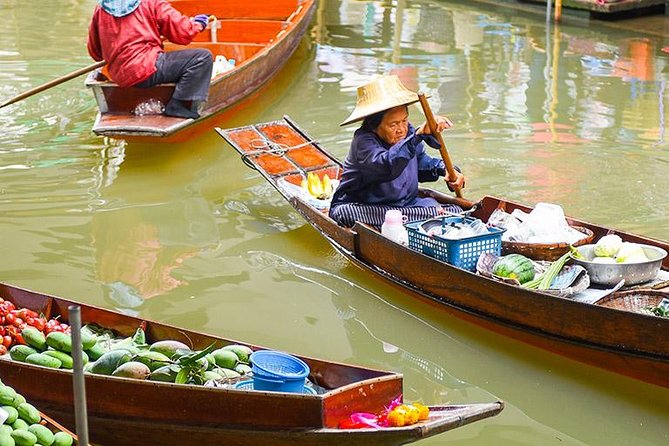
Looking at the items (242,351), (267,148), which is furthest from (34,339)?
(267,148)

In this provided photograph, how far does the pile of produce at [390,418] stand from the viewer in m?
3.87

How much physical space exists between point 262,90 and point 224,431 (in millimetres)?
6400

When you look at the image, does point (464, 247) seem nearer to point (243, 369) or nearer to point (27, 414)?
point (243, 369)

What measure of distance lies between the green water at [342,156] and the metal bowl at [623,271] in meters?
0.45

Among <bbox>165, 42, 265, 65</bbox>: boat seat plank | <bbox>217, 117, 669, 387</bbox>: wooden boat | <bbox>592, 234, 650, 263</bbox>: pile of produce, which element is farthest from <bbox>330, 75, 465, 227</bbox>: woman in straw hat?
<bbox>165, 42, 265, 65</bbox>: boat seat plank

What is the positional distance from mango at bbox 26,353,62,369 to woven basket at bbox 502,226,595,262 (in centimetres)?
248

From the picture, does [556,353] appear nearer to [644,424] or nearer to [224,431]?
[644,424]

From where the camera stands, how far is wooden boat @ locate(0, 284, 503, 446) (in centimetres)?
388

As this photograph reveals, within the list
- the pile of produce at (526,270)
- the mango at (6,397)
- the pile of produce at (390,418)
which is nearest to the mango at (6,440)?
the mango at (6,397)

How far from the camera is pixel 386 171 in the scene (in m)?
5.96

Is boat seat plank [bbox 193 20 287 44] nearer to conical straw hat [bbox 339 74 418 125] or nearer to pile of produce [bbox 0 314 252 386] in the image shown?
conical straw hat [bbox 339 74 418 125]

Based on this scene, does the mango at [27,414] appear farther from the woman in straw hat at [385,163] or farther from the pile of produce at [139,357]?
the woman in straw hat at [385,163]

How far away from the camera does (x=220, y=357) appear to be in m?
4.30

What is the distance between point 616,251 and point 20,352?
2.89 meters
